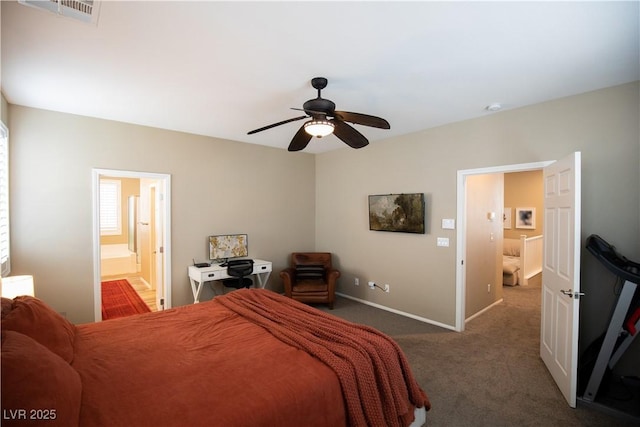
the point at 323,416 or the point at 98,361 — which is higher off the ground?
the point at 98,361

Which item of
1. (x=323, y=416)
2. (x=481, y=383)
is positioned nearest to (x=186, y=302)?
(x=323, y=416)

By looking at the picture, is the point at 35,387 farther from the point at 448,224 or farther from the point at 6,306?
the point at 448,224

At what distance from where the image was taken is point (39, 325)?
175cm

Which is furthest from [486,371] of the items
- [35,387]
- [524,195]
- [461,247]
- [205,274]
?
[524,195]

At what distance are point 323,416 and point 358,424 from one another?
8.7 inches

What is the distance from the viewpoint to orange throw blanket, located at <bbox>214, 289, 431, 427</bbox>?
1732 mm

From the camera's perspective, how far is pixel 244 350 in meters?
1.98

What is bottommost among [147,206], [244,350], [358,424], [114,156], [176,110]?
[358,424]

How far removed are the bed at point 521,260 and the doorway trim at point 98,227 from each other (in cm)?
614

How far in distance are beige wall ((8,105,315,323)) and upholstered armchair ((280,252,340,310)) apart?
0.43 m

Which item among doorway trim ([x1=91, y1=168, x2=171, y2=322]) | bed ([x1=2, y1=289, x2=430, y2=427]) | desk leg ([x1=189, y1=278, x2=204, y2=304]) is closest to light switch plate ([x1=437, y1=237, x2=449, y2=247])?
bed ([x1=2, y1=289, x2=430, y2=427])

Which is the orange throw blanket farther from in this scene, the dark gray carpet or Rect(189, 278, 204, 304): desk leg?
Rect(189, 278, 204, 304): desk leg

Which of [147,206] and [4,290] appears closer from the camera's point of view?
[4,290]

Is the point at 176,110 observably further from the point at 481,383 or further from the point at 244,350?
the point at 481,383
